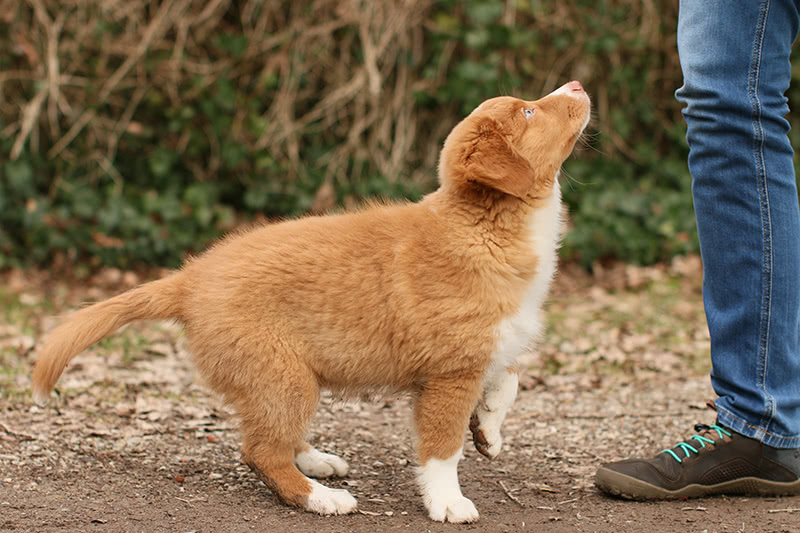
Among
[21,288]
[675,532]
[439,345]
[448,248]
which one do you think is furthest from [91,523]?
[21,288]

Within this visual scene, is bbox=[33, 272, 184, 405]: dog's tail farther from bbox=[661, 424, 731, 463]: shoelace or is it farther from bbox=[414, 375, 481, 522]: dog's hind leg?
bbox=[661, 424, 731, 463]: shoelace

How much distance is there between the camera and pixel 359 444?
374cm

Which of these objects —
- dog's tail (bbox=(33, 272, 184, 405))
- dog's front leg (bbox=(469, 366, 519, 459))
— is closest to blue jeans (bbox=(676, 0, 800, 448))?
dog's front leg (bbox=(469, 366, 519, 459))

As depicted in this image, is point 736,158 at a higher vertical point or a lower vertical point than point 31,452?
higher

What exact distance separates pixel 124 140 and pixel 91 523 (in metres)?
5.31

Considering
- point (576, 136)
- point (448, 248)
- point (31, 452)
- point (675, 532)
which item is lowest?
point (31, 452)

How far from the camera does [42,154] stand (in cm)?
741

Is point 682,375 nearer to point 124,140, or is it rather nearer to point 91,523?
point 91,523

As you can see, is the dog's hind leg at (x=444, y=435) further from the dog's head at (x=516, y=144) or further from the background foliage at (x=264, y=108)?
the background foliage at (x=264, y=108)

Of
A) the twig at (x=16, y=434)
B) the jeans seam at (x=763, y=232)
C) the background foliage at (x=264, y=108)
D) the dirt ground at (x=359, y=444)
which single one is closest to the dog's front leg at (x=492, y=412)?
the dirt ground at (x=359, y=444)

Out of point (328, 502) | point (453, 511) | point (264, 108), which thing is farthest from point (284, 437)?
point (264, 108)

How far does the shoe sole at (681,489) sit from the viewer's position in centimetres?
302

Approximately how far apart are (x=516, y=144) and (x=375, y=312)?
0.76 meters

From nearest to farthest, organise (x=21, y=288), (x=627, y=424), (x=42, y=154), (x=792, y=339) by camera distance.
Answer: (x=792, y=339), (x=627, y=424), (x=21, y=288), (x=42, y=154)
